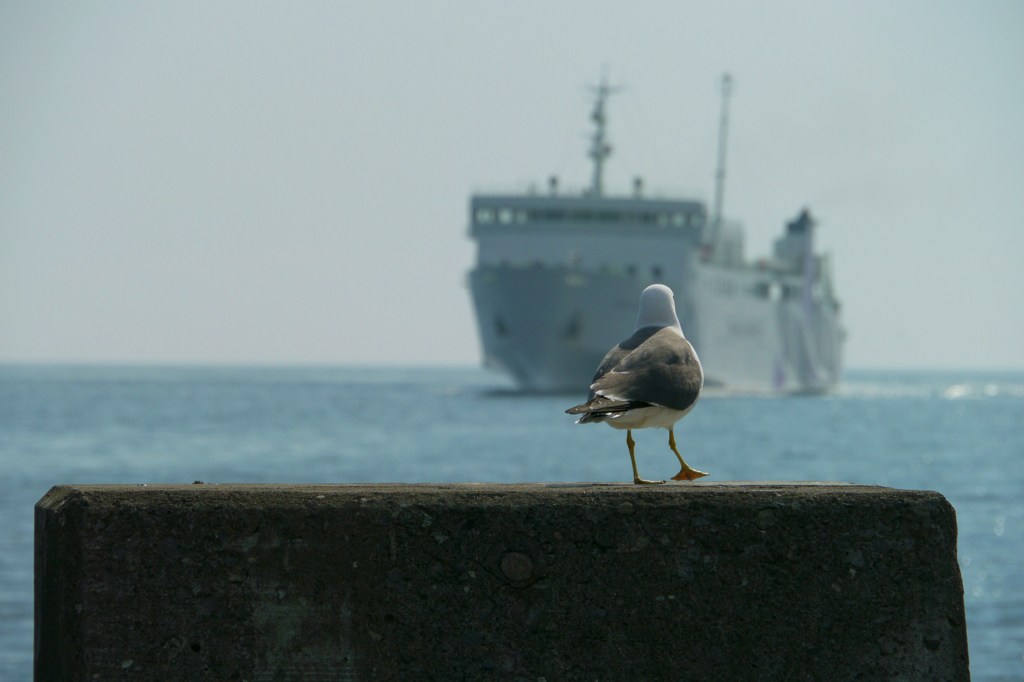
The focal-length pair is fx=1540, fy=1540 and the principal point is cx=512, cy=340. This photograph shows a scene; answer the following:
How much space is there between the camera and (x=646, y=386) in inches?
166

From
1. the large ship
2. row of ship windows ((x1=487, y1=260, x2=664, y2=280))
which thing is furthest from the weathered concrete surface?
row of ship windows ((x1=487, y1=260, x2=664, y2=280))

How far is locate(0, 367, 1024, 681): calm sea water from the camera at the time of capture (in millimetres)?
20594

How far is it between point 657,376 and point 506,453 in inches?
1545

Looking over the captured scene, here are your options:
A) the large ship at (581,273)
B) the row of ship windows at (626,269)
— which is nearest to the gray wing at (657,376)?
the large ship at (581,273)

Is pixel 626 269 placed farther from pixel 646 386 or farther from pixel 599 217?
pixel 646 386

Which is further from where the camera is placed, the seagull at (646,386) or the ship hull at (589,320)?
the ship hull at (589,320)

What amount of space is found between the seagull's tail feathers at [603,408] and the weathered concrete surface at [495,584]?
290mm

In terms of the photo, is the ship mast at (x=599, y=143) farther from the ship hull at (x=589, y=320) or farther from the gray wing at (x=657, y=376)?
the gray wing at (x=657, y=376)

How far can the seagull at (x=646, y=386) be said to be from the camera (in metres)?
4.16

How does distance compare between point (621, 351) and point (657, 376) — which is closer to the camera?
point (657, 376)

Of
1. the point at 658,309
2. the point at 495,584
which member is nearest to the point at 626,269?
the point at 658,309

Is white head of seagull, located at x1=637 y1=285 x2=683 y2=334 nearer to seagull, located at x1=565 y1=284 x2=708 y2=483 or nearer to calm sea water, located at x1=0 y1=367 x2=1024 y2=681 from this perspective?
seagull, located at x1=565 y1=284 x2=708 y2=483

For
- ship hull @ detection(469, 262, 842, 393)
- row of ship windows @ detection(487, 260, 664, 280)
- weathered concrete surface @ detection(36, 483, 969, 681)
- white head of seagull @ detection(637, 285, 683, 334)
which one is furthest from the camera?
row of ship windows @ detection(487, 260, 664, 280)

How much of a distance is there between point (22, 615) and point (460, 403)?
6614 centimetres
